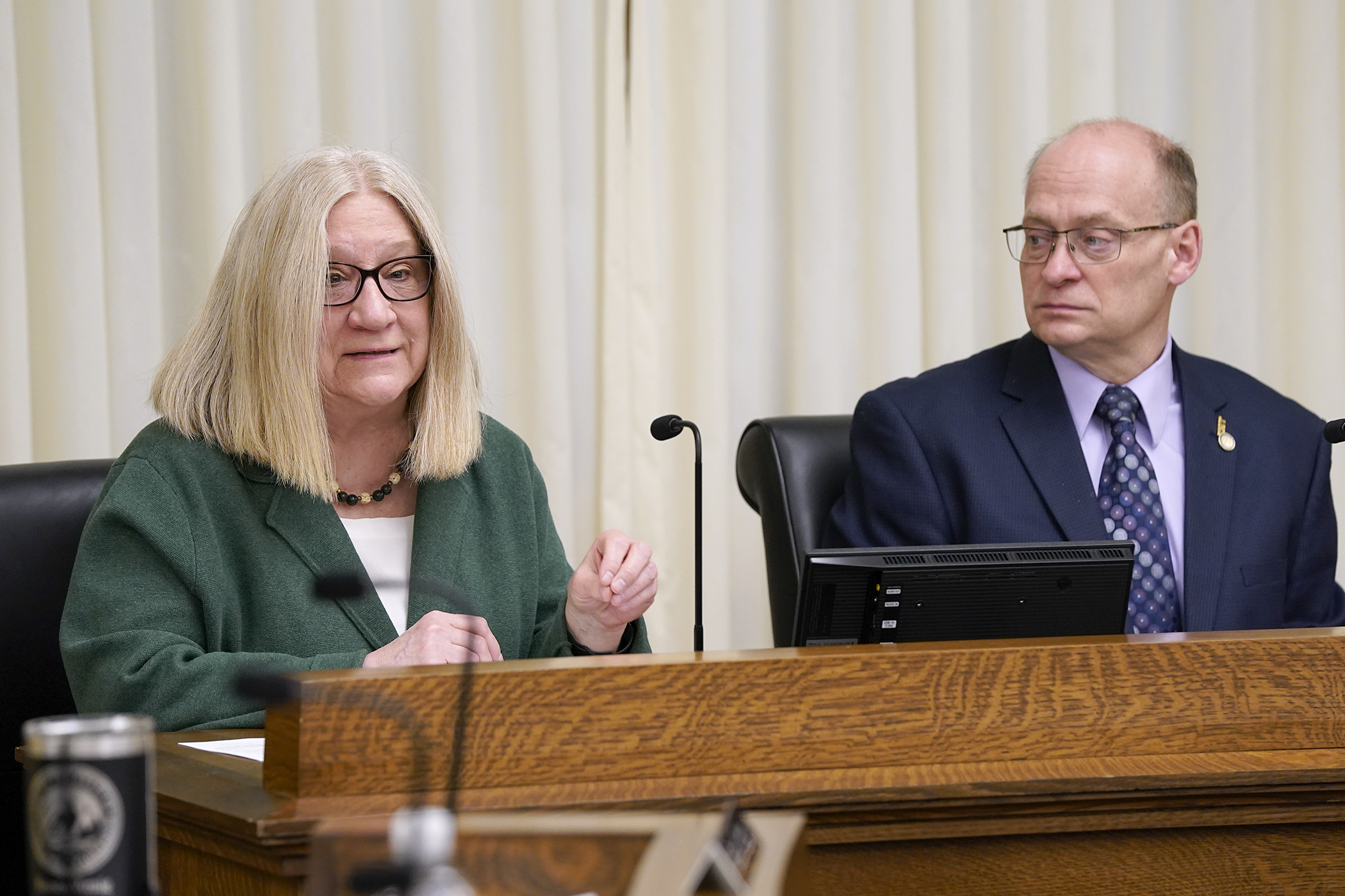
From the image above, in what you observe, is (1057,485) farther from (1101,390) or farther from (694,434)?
(694,434)

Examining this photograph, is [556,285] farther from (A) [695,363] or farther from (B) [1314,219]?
(B) [1314,219]

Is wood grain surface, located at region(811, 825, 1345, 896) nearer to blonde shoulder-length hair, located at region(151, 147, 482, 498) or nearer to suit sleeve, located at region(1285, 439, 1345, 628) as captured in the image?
blonde shoulder-length hair, located at region(151, 147, 482, 498)

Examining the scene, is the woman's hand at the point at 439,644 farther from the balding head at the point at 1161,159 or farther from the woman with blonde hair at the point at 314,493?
the balding head at the point at 1161,159

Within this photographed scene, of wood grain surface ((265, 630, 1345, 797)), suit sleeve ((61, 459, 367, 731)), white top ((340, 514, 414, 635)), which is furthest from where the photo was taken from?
white top ((340, 514, 414, 635))

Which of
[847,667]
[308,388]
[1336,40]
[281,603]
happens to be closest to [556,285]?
[308,388]

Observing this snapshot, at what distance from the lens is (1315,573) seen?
2.32 meters

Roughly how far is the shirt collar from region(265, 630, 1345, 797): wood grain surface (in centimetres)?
109

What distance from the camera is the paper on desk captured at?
1257mm

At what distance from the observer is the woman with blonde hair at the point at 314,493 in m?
1.63

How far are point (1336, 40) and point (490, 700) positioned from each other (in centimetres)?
307

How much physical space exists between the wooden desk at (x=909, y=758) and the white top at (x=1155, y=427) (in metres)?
1.04

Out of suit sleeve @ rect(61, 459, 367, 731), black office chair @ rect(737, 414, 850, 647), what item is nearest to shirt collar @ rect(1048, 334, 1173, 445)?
black office chair @ rect(737, 414, 850, 647)

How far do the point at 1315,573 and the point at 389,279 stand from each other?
1645 mm

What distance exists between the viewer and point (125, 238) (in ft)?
8.45
